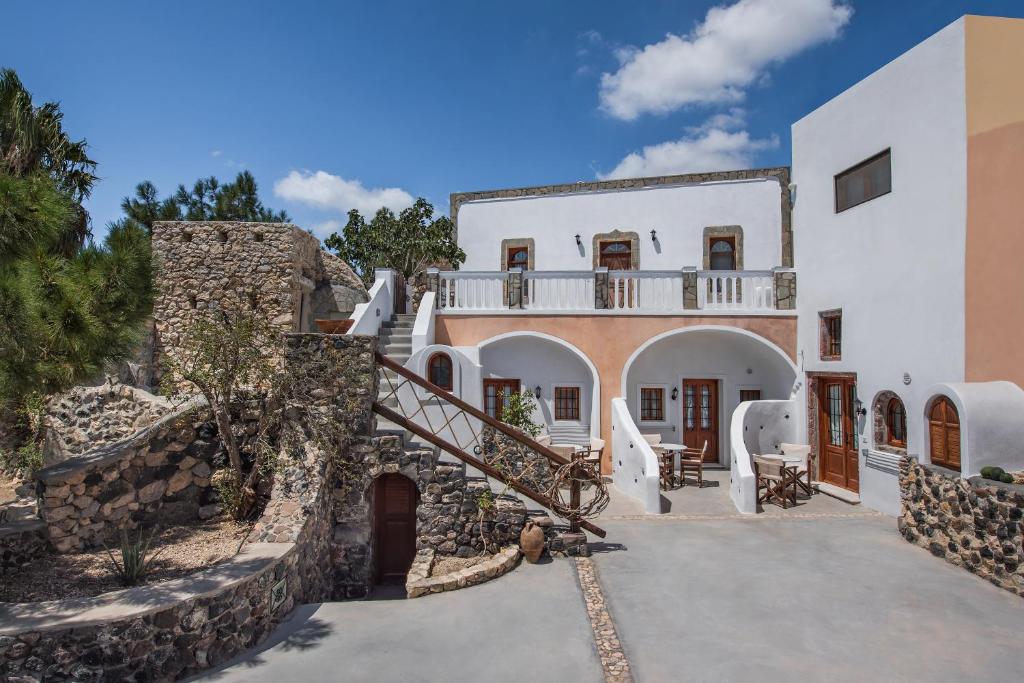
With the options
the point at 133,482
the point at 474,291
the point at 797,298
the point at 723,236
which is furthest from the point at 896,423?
the point at 133,482

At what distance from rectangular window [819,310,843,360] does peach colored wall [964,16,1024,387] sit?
319 cm

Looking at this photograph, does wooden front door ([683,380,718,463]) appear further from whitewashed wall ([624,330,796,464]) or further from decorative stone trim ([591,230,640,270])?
decorative stone trim ([591,230,640,270])

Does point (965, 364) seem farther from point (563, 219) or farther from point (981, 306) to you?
point (563, 219)

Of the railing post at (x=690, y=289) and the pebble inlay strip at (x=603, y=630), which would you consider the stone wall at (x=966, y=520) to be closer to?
the pebble inlay strip at (x=603, y=630)

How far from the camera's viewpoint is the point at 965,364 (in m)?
8.53

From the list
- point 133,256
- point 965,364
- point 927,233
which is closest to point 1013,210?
point 927,233

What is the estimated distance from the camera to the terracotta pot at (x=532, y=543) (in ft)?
25.5

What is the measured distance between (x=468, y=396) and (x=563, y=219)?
704cm

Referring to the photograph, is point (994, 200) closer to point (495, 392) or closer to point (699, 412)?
point (699, 412)

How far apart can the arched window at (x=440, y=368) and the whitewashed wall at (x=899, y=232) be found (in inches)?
321

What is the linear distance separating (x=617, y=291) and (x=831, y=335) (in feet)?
15.7

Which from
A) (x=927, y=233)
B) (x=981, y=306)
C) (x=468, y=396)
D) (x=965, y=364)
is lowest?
(x=468, y=396)

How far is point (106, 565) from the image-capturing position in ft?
20.5

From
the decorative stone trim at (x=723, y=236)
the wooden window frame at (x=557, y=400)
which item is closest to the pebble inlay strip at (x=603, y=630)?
the wooden window frame at (x=557, y=400)
